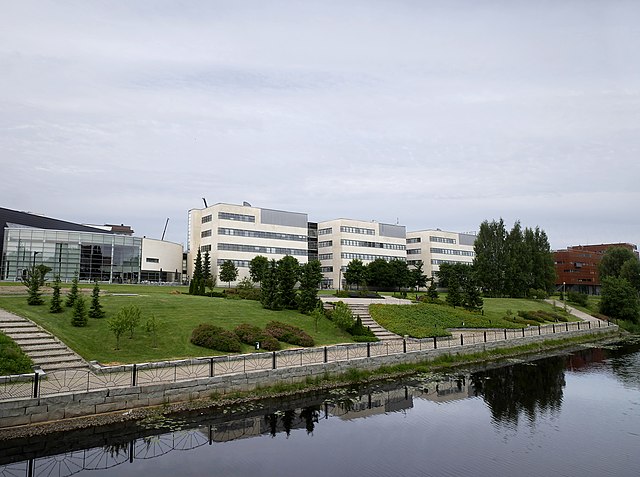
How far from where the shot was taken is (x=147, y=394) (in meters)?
17.8

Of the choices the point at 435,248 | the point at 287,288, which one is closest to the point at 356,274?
the point at 435,248

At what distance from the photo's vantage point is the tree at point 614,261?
9394 centimetres

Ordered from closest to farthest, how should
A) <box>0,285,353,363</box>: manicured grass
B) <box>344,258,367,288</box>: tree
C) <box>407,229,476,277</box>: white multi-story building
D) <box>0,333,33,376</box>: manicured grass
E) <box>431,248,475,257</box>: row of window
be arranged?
<box>0,333,33,376</box>: manicured grass → <box>0,285,353,363</box>: manicured grass → <box>344,258,367,288</box>: tree → <box>407,229,476,277</box>: white multi-story building → <box>431,248,475,257</box>: row of window

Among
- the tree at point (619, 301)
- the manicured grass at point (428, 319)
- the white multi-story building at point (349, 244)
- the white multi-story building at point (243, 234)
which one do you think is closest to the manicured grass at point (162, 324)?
the manicured grass at point (428, 319)

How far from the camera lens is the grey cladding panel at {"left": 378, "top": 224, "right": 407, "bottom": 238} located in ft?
341

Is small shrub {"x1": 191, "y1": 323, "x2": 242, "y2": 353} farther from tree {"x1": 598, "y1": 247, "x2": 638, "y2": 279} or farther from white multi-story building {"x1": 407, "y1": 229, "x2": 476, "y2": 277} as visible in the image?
tree {"x1": 598, "y1": 247, "x2": 638, "y2": 279}

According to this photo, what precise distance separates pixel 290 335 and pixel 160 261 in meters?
59.5

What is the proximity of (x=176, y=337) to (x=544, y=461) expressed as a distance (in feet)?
61.8

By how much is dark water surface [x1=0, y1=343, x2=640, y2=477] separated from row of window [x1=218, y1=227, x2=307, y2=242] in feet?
199

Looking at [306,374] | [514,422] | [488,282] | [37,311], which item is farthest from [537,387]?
[488,282]

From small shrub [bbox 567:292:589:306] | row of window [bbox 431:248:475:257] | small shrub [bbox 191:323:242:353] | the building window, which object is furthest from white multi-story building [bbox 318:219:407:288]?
small shrub [bbox 191:323:242:353]

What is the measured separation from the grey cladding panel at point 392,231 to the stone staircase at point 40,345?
276 feet

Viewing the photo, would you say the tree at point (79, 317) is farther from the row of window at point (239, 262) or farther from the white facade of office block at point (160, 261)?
the white facade of office block at point (160, 261)

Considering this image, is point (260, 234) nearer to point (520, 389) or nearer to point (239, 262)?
point (239, 262)
